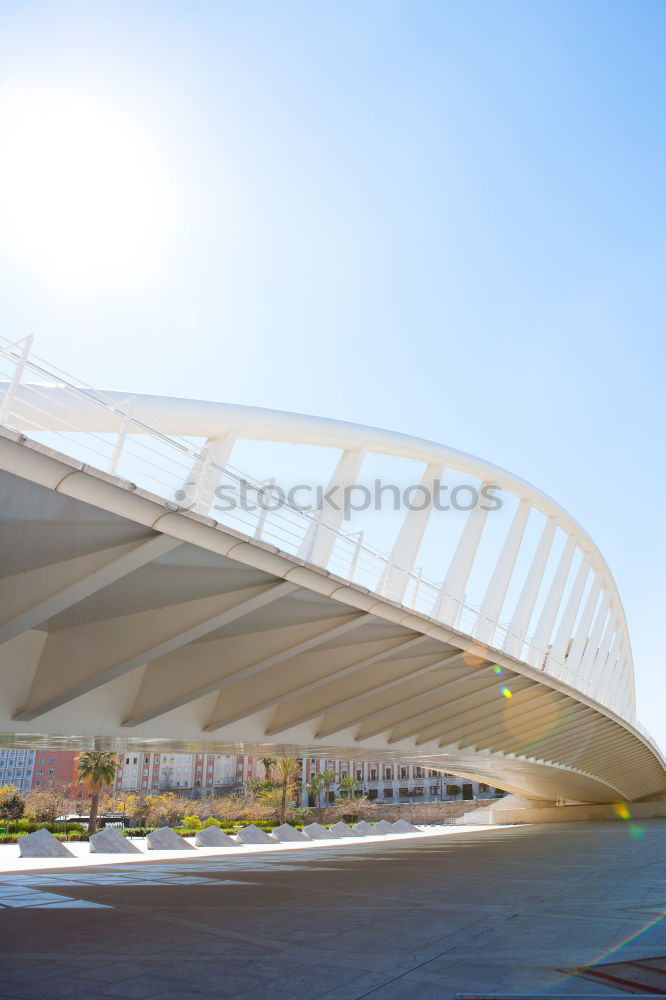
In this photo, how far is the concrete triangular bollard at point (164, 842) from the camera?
2314 centimetres

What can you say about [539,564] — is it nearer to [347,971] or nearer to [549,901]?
[549,901]

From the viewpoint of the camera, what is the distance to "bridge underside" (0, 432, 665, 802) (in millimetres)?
8188

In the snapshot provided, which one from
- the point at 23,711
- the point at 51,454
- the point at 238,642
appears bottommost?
the point at 23,711

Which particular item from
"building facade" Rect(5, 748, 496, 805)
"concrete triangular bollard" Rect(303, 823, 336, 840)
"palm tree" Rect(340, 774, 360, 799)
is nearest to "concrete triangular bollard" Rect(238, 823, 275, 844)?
"concrete triangular bollard" Rect(303, 823, 336, 840)

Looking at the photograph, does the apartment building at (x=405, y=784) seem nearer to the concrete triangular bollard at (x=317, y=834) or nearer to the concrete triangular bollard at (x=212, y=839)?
the concrete triangular bollard at (x=317, y=834)

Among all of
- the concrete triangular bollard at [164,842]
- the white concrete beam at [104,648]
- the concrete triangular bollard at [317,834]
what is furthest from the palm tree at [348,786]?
the white concrete beam at [104,648]

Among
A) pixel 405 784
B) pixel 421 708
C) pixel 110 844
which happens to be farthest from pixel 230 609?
pixel 405 784

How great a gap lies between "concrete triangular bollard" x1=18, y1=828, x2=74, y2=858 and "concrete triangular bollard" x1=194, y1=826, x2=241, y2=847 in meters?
6.54

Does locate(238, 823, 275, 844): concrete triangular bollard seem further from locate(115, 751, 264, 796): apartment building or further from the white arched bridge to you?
locate(115, 751, 264, 796): apartment building

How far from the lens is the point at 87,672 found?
1157 cm

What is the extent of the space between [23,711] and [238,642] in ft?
12.6

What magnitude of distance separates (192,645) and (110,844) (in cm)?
1317

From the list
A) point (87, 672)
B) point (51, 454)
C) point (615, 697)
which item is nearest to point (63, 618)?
point (87, 672)

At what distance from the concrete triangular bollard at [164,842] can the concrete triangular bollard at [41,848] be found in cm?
359
